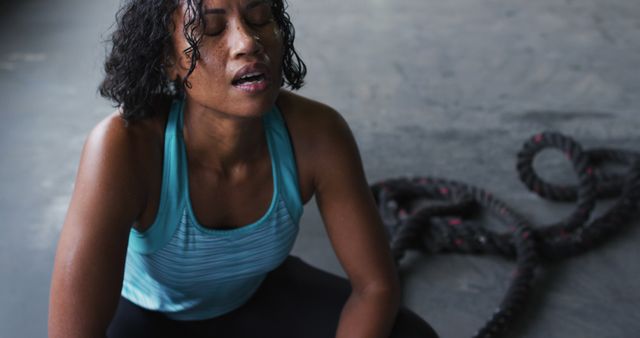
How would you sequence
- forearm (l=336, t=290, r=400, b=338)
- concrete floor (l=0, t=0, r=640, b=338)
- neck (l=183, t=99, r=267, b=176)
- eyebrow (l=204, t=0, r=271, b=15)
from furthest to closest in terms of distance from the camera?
concrete floor (l=0, t=0, r=640, b=338)
forearm (l=336, t=290, r=400, b=338)
neck (l=183, t=99, r=267, b=176)
eyebrow (l=204, t=0, r=271, b=15)

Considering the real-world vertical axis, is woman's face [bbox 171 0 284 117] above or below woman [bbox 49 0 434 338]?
above

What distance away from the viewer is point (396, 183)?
2.65 metres

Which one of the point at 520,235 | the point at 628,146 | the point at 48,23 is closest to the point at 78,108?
the point at 48,23

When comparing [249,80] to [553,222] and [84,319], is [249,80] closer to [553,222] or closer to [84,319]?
[84,319]

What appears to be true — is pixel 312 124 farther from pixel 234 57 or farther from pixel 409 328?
pixel 409 328

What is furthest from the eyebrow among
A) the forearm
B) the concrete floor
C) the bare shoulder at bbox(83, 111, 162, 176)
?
the concrete floor

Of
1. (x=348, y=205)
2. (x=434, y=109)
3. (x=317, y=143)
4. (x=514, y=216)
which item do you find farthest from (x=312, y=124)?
(x=434, y=109)

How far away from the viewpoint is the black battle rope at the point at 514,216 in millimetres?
2354

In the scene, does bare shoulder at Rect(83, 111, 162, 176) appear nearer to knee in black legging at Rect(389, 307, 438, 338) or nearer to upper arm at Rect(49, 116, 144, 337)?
upper arm at Rect(49, 116, 144, 337)

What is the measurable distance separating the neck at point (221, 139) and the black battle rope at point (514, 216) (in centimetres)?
91

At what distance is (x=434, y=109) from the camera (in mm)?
3283

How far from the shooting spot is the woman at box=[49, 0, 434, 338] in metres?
1.31

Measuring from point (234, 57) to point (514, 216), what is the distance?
1.38 m

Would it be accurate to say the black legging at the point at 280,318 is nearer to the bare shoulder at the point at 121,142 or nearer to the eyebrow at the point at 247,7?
the bare shoulder at the point at 121,142
